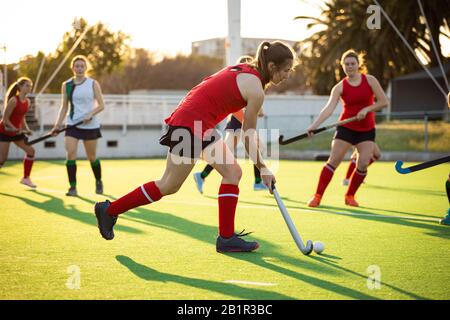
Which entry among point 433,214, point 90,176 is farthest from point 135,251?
point 90,176

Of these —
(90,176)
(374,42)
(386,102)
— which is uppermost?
(374,42)

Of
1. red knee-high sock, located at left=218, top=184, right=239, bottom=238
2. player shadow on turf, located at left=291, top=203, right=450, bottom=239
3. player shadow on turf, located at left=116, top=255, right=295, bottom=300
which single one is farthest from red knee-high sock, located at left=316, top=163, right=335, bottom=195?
player shadow on turf, located at left=116, top=255, right=295, bottom=300

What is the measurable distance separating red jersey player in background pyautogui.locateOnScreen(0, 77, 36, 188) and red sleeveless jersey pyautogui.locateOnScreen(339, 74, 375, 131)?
206 inches

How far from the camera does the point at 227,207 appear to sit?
548 centimetres

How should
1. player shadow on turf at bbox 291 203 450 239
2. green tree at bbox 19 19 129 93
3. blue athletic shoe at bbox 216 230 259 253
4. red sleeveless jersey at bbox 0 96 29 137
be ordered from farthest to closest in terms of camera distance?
green tree at bbox 19 19 129 93
red sleeveless jersey at bbox 0 96 29 137
player shadow on turf at bbox 291 203 450 239
blue athletic shoe at bbox 216 230 259 253

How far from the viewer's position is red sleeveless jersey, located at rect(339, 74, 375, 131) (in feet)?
28.4

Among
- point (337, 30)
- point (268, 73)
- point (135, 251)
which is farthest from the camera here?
point (337, 30)

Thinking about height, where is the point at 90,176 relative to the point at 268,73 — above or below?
below

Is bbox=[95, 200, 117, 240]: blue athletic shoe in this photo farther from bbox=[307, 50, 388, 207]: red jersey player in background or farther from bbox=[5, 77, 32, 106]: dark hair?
bbox=[5, 77, 32, 106]: dark hair

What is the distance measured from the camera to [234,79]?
521 centimetres

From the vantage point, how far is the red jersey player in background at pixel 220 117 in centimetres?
515

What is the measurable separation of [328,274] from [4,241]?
Result: 2.99m

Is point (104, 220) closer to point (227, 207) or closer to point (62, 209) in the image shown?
point (227, 207)
